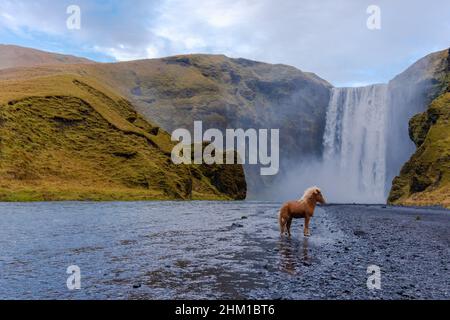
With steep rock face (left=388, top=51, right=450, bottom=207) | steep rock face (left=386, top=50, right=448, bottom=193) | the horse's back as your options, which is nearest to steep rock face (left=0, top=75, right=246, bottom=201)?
the horse's back

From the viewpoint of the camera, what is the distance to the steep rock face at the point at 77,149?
78.9 meters

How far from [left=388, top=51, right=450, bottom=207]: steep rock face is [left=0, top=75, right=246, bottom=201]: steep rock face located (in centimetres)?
5942

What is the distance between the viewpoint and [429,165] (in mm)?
97250

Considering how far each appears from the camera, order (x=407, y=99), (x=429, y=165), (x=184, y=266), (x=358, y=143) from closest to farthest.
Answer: (x=184, y=266) → (x=429, y=165) → (x=358, y=143) → (x=407, y=99)

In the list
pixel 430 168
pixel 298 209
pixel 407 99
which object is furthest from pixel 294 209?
pixel 407 99

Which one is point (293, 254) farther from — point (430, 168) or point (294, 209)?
point (430, 168)

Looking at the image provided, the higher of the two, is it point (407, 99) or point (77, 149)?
point (407, 99)

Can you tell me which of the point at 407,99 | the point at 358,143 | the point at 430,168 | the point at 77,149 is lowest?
the point at 430,168

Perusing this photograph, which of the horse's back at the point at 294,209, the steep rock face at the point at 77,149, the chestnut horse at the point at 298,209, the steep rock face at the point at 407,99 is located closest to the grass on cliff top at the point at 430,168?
the steep rock face at the point at 407,99

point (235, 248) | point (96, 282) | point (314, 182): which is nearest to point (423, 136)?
point (314, 182)

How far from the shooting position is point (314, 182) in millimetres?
197125

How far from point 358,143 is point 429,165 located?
6389 centimetres
